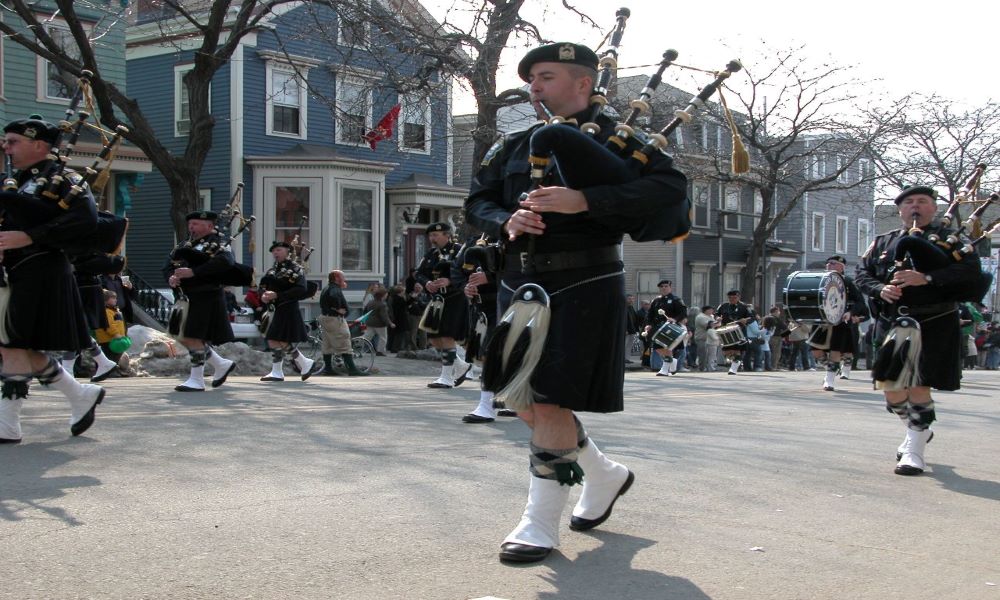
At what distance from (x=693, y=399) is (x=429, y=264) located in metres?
3.52

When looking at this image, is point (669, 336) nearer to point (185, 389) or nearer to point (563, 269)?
point (185, 389)

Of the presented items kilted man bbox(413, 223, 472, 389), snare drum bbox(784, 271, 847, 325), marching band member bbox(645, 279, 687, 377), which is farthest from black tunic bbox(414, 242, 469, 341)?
marching band member bbox(645, 279, 687, 377)

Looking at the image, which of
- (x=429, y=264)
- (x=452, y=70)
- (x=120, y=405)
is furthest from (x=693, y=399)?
(x=452, y=70)

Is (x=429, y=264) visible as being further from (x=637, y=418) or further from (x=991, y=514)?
(x=991, y=514)

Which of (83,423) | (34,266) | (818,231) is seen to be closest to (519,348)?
(34,266)

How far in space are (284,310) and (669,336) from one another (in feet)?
28.9

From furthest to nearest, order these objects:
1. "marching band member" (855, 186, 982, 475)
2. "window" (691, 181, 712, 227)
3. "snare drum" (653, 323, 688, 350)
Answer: "window" (691, 181, 712, 227), "snare drum" (653, 323, 688, 350), "marching band member" (855, 186, 982, 475)

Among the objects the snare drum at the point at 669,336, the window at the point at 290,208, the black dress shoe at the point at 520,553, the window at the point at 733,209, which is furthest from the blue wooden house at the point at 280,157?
the black dress shoe at the point at 520,553

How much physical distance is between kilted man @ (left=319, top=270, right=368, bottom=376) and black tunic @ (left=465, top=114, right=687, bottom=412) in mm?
12415

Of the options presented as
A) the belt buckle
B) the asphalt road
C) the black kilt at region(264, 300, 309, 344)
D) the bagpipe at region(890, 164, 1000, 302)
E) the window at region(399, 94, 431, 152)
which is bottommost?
the asphalt road

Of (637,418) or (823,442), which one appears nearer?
(823,442)

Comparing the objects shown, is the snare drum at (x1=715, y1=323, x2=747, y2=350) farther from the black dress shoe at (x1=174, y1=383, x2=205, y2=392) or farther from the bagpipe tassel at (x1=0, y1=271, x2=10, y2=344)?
the bagpipe tassel at (x1=0, y1=271, x2=10, y2=344)

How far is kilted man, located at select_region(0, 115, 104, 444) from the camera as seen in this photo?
6.64 meters

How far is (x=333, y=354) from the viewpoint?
17234mm
